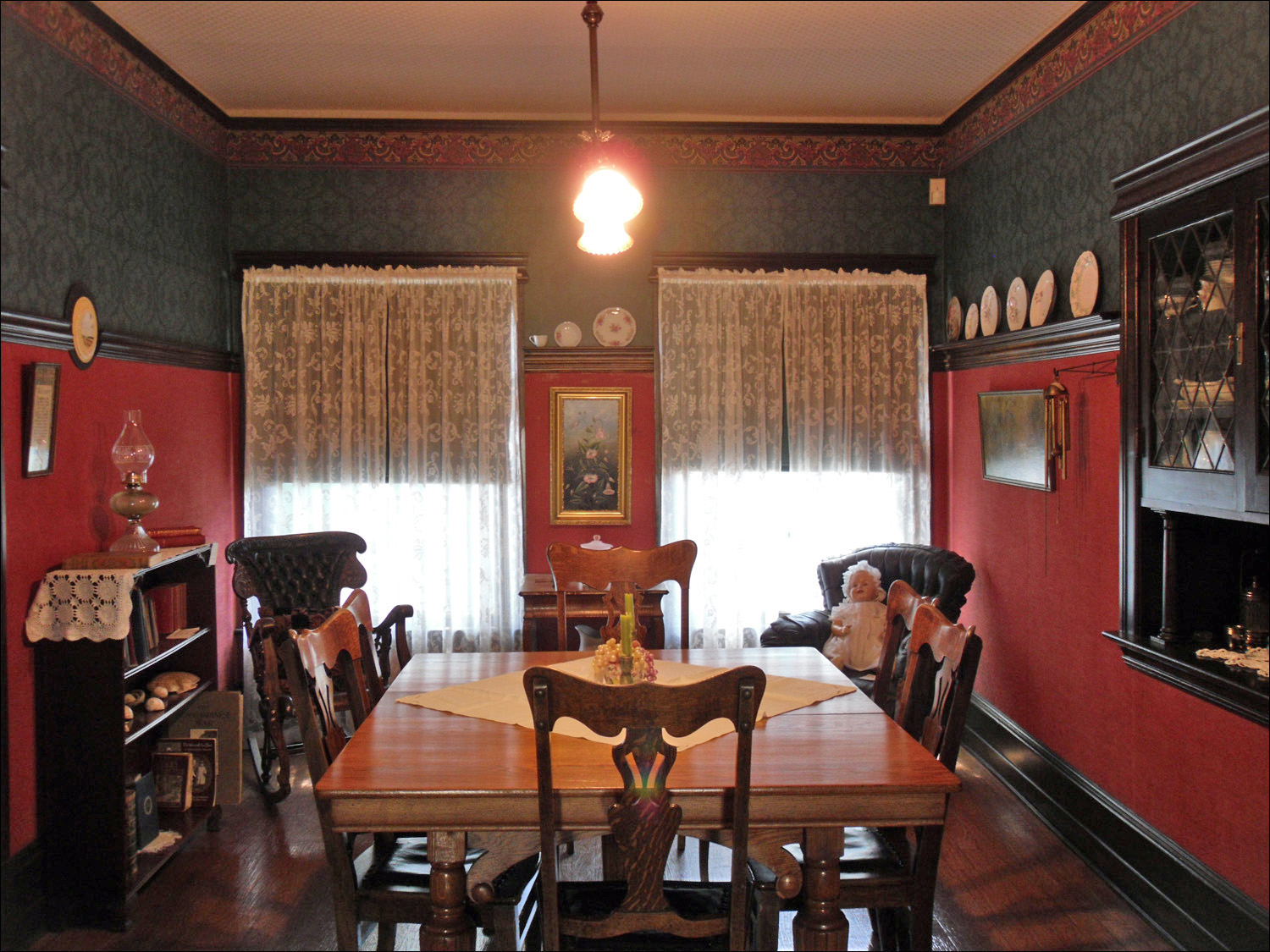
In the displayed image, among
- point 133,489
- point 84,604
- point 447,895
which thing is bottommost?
point 447,895

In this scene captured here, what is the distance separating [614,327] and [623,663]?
3.36 metres

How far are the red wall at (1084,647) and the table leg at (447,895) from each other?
7.60 feet

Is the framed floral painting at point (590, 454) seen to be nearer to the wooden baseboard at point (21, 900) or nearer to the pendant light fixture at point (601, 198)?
the pendant light fixture at point (601, 198)

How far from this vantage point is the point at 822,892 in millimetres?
2305

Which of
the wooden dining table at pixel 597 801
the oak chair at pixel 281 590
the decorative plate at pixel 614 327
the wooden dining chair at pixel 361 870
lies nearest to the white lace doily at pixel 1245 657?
the wooden dining table at pixel 597 801

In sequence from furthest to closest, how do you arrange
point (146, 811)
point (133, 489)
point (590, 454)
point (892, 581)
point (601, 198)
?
point (590, 454), point (892, 581), point (133, 489), point (146, 811), point (601, 198)

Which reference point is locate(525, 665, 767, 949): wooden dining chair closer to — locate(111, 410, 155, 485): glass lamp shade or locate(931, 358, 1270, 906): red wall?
locate(931, 358, 1270, 906): red wall

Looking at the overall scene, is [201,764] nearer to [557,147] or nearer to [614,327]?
[614,327]

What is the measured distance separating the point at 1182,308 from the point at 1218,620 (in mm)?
1119

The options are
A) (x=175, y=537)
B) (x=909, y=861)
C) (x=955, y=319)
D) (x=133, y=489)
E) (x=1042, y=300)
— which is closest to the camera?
(x=909, y=861)

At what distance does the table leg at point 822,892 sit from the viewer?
2.30 meters

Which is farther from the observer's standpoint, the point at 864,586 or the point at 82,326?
the point at 864,586

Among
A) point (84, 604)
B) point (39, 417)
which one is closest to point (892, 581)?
point (84, 604)

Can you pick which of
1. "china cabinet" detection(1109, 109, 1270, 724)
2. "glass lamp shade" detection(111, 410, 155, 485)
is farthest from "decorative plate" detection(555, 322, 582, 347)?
"china cabinet" detection(1109, 109, 1270, 724)
